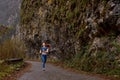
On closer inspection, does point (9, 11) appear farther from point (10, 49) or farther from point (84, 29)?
point (84, 29)

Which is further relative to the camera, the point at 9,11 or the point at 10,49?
the point at 9,11

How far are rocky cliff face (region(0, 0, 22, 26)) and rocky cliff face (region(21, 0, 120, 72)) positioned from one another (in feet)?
183

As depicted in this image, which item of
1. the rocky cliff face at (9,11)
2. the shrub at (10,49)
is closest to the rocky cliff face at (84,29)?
the shrub at (10,49)

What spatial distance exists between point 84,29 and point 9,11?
7793cm

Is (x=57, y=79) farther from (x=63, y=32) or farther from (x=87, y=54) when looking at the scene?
(x=63, y=32)

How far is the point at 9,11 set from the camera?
94.1 metres

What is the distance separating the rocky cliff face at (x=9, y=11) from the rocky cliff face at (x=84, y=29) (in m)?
55.7

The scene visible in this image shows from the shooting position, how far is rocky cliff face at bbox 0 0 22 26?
88375 mm

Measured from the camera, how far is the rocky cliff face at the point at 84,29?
15562 millimetres

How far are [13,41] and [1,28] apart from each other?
4.21 metres

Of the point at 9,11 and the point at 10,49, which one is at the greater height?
the point at 9,11

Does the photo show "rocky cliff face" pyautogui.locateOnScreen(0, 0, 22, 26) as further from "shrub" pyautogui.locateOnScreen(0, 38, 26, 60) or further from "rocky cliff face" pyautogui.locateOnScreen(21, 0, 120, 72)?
"shrub" pyautogui.locateOnScreen(0, 38, 26, 60)

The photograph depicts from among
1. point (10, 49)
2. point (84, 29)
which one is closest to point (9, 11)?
point (10, 49)

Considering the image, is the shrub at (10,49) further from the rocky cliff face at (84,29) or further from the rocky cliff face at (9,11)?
the rocky cliff face at (9,11)
